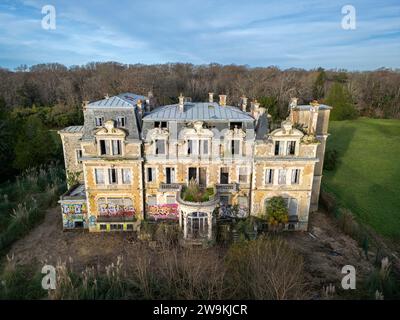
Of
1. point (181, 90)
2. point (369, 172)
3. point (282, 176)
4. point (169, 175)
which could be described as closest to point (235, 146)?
point (282, 176)

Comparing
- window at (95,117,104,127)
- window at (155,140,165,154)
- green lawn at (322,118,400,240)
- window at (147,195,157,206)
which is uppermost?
window at (95,117,104,127)

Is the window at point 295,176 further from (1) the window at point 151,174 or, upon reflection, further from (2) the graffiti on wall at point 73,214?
(2) the graffiti on wall at point 73,214

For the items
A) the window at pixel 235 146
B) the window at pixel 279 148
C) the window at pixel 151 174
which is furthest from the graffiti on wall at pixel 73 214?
the window at pixel 279 148

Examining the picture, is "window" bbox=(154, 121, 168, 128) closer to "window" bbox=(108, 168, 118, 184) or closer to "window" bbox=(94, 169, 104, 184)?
"window" bbox=(108, 168, 118, 184)

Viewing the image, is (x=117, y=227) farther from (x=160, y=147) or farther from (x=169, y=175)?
(x=160, y=147)

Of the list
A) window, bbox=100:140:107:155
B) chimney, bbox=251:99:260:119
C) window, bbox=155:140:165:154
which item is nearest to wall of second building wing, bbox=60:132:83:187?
window, bbox=100:140:107:155
